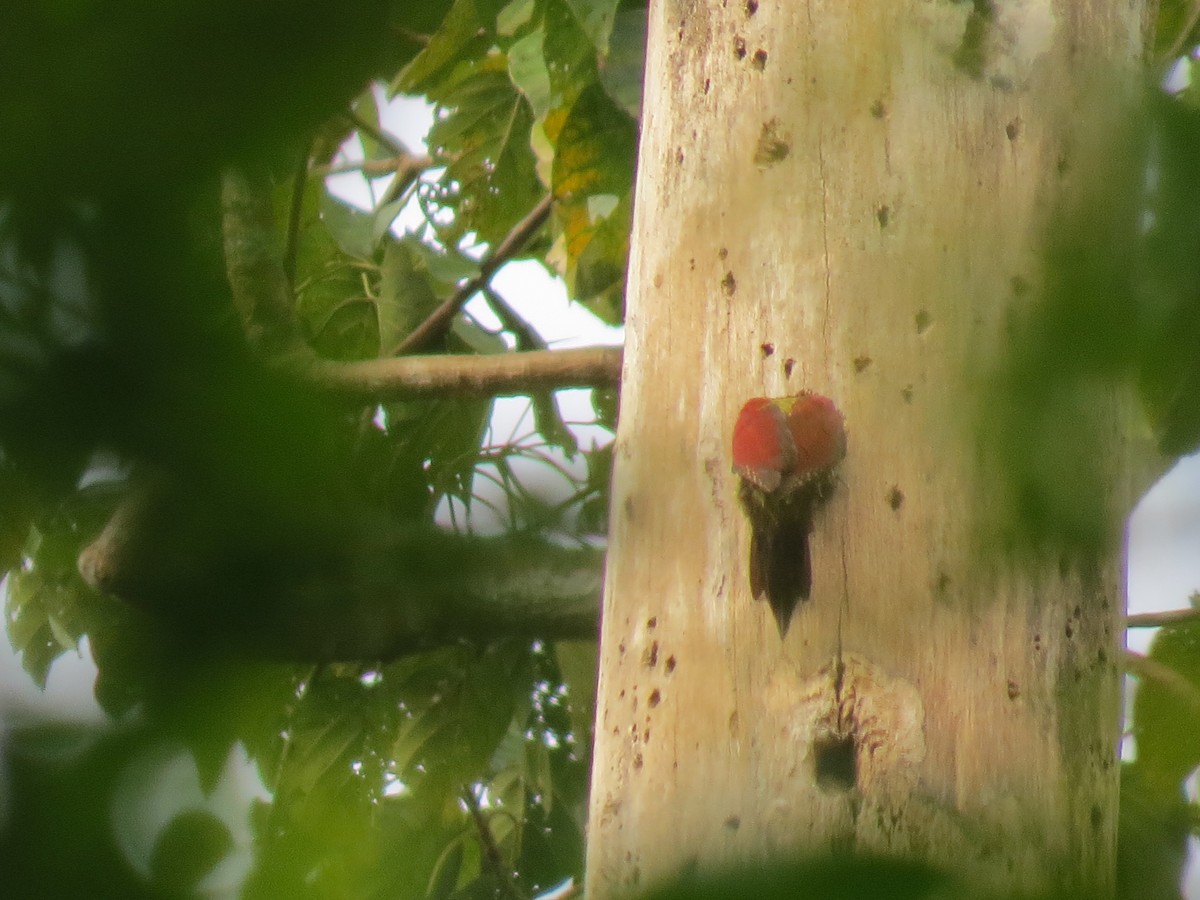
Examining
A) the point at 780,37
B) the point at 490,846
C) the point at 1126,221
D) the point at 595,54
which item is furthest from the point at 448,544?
the point at 490,846

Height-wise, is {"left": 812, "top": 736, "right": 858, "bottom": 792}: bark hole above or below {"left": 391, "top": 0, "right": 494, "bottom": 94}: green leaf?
below

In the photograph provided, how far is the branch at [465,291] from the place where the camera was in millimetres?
1776

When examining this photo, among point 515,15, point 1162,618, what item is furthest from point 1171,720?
point 515,15

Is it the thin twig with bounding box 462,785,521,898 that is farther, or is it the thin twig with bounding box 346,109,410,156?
the thin twig with bounding box 462,785,521,898

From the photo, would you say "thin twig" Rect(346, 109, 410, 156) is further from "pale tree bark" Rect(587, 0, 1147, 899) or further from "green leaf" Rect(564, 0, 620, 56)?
"green leaf" Rect(564, 0, 620, 56)

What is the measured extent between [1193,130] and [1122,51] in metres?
0.66

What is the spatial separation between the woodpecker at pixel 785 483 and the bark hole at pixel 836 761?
0.08 m

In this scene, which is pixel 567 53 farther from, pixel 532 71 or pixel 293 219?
pixel 293 219

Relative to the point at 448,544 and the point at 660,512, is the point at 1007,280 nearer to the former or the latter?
the point at 448,544

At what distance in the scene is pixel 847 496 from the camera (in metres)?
0.90

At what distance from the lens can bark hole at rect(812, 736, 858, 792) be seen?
877 millimetres

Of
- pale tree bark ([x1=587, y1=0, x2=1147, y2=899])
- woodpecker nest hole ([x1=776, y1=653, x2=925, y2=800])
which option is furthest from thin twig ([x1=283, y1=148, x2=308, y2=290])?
woodpecker nest hole ([x1=776, y1=653, x2=925, y2=800])

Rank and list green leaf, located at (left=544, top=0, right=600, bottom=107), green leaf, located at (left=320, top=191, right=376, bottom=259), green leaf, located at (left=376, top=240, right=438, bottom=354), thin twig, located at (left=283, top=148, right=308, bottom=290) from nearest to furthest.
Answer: thin twig, located at (left=283, top=148, right=308, bottom=290), green leaf, located at (left=544, top=0, right=600, bottom=107), green leaf, located at (left=320, top=191, right=376, bottom=259), green leaf, located at (left=376, top=240, right=438, bottom=354)

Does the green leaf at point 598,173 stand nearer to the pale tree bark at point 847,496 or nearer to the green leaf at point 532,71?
the green leaf at point 532,71
